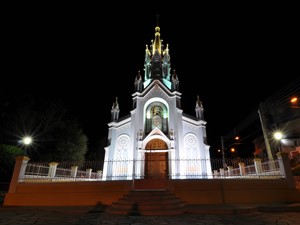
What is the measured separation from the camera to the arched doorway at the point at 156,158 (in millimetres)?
17359

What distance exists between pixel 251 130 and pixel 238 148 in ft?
24.3

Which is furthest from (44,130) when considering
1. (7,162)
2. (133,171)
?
(133,171)

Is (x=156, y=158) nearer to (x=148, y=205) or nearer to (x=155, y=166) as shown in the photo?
(x=155, y=166)

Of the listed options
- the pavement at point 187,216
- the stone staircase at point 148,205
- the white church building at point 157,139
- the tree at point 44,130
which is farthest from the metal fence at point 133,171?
the tree at point 44,130

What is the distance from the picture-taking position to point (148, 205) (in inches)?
288

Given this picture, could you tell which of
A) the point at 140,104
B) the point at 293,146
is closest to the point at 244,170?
the point at 140,104

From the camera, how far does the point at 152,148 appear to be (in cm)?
1836

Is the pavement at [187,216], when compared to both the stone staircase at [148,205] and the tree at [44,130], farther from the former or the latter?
the tree at [44,130]

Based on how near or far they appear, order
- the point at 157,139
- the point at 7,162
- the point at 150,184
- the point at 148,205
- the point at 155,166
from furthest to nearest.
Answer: the point at 157,139 → the point at 155,166 → the point at 7,162 → the point at 150,184 → the point at 148,205

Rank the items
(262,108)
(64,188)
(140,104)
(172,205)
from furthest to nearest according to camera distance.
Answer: (140,104)
(262,108)
(64,188)
(172,205)

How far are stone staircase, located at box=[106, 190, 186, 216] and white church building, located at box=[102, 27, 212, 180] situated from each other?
835cm

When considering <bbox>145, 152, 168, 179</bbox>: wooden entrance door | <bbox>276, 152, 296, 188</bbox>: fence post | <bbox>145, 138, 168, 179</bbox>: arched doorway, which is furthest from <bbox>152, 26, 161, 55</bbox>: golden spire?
<bbox>276, 152, 296, 188</bbox>: fence post

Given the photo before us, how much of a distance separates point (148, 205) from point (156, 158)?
1093 cm

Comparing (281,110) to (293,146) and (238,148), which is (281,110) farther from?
(238,148)
